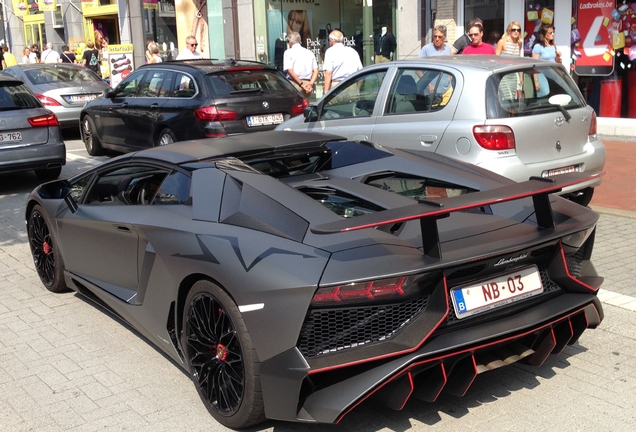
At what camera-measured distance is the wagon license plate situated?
11.7 feet

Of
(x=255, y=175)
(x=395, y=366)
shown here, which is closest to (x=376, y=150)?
(x=255, y=175)

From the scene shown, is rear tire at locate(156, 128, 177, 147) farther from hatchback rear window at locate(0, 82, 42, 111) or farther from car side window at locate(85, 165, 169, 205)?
car side window at locate(85, 165, 169, 205)

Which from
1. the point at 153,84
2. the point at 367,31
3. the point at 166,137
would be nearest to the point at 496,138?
the point at 166,137

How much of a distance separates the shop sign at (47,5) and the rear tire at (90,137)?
18848 mm

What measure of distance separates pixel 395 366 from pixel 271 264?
70 centimetres

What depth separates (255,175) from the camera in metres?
4.11

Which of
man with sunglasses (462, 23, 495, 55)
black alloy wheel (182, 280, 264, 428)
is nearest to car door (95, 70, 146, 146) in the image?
man with sunglasses (462, 23, 495, 55)

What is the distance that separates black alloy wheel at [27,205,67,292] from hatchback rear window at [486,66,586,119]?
3.83 metres

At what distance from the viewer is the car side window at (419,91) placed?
743cm

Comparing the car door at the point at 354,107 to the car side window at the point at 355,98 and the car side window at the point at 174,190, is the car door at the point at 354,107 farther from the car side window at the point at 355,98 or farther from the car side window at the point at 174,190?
the car side window at the point at 174,190

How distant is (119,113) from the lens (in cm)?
1221

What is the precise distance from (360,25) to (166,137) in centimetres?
799

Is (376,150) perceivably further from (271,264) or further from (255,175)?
(271,264)

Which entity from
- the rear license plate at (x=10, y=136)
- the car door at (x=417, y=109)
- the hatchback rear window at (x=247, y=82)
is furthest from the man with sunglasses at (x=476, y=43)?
the rear license plate at (x=10, y=136)
